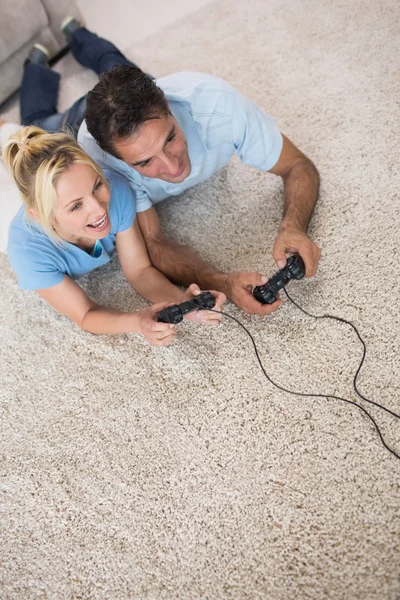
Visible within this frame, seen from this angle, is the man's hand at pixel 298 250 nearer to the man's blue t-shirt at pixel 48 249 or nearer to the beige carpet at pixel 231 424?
the beige carpet at pixel 231 424

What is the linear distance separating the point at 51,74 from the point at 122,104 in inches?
39.7

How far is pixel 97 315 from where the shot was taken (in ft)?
3.86

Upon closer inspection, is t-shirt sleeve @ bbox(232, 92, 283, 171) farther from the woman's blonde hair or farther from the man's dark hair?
the woman's blonde hair

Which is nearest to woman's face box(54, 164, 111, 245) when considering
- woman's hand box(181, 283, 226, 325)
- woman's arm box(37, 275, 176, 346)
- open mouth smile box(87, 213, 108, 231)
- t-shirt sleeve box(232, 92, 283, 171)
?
open mouth smile box(87, 213, 108, 231)

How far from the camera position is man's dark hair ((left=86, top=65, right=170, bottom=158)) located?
1.02 metres

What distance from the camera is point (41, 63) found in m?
1.87

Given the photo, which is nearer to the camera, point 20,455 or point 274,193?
point 20,455

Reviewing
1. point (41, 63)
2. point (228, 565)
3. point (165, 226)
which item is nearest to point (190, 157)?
point (165, 226)

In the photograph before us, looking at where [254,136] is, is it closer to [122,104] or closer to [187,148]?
[187,148]

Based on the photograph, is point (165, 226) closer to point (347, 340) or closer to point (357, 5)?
point (347, 340)

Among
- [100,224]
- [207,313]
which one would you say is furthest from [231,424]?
[100,224]

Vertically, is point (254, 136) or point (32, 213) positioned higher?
point (32, 213)

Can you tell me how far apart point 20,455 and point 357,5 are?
5.64ft

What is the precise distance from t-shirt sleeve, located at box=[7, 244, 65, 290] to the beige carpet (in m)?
0.17
